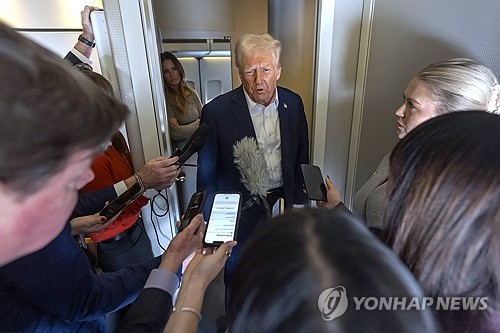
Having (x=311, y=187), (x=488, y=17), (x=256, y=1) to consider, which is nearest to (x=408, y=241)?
(x=311, y=187)

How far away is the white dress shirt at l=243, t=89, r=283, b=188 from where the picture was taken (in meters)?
1.42

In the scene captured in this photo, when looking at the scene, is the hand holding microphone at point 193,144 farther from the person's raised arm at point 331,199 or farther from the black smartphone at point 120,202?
the person's raised arm at point 331,199

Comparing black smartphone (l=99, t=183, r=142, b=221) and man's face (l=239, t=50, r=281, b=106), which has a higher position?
man's face (l=239, t=50, r=281, b=106)

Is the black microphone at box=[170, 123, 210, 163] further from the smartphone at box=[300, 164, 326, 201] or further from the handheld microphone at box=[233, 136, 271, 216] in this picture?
the smartphone at box=[300, 164, 326, 201]

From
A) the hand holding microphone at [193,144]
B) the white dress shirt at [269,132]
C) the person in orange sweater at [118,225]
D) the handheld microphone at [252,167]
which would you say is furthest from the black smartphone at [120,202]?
the white dress shirt at [269,132]

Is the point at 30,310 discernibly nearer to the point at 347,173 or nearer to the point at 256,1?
the point at 347,173

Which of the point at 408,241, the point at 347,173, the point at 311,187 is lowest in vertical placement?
the point at 347,173

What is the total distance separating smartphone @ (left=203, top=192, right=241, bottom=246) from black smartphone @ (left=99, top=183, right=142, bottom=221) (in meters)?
0.29

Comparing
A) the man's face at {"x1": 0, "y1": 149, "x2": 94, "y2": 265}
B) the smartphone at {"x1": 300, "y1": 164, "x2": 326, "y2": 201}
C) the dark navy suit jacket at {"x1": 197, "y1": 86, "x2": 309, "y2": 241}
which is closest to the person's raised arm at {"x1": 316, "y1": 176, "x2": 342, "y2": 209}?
the smartphone at {"x1": 300, "y1": 164, "x2": 326, "y2": 201}

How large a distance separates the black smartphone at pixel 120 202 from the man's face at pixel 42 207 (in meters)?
0.61

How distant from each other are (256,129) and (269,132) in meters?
0.06

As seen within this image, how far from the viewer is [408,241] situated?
1.55 ft

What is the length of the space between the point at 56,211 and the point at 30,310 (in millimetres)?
372

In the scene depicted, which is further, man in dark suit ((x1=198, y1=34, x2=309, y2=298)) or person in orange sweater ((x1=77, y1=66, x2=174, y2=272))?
man in dark suit ((x1=198, y1=34, x2=309, y2=298))
